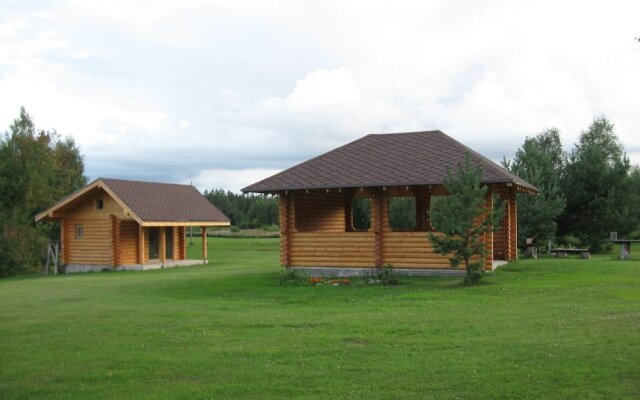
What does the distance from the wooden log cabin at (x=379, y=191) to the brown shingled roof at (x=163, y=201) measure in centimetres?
1134

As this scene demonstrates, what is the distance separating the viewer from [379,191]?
22562 millimetres

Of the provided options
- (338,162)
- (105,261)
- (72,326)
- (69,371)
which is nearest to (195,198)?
(105,261)

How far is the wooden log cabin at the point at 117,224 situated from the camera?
3412 cm

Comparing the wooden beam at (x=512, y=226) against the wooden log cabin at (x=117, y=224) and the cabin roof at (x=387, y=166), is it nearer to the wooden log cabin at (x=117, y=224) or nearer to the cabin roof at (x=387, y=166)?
the cabin roof at (x=387, y=166)

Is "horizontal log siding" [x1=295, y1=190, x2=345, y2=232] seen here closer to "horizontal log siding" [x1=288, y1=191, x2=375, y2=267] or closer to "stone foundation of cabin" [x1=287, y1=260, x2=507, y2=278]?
"horizontal log siding" [x1=288, y1=191, x2=375, y2=267]

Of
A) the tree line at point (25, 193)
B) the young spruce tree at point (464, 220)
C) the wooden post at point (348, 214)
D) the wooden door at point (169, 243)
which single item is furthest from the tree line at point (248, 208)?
the young spruce tree at point (464, 220)

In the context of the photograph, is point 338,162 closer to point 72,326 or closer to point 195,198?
point 72,326

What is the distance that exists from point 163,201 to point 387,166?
1769 centimetres

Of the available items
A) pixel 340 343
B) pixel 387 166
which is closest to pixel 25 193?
pixel 387 166

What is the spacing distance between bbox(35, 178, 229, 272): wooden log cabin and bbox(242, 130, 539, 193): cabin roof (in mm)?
12067

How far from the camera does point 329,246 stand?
2305 centimetres

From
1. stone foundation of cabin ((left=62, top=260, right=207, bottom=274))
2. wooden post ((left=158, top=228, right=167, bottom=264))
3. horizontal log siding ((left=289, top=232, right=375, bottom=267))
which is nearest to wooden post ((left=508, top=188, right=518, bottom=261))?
horizontal log siding ((left=289, top=232, right=375, bottom=267))

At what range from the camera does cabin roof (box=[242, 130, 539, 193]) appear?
2142cm

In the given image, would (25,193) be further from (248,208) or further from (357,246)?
(248,208)
